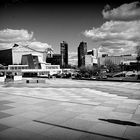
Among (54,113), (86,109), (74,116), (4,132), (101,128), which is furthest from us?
(86,109)

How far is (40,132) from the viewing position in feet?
21.7

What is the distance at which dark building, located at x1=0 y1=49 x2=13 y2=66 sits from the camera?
181 meters

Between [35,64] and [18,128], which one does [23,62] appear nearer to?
[35,64]

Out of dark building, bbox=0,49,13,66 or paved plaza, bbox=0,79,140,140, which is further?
dark building, bbox=0,49,13,66

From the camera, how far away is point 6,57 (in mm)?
187500

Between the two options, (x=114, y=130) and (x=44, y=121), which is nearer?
(x=114, y=130)

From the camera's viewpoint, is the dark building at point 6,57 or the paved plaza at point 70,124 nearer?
the paved plaza at point 70,124

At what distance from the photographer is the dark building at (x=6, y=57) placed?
180750 mm

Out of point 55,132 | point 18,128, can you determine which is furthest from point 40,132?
point 18,128

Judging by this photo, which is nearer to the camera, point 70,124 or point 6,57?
point 70,124

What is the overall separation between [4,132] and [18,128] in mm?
625

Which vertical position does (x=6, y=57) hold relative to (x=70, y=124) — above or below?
above

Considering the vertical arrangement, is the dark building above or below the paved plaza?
above

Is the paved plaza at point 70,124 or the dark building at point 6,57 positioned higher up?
the dark building at point 6,57
